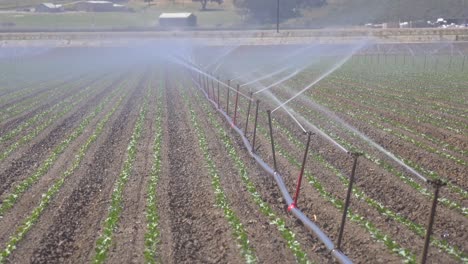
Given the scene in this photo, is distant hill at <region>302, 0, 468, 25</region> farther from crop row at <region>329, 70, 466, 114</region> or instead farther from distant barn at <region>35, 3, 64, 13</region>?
distant barn at <region>35, 3, 64, 13</region>

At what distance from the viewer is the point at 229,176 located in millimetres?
15336

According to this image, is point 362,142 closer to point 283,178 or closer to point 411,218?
point 283,178

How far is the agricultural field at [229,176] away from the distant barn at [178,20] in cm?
7669

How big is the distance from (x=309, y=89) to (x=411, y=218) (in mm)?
24468

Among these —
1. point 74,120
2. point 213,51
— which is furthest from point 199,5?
point 74,120

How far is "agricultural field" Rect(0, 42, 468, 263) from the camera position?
10.5 meters

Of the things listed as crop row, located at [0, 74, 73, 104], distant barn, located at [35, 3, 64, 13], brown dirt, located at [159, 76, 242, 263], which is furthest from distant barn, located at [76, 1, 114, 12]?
brown dirt, located at [159, 76, 242, 263]

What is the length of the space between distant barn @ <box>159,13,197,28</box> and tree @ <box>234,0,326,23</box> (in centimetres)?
1157

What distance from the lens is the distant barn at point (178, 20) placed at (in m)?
109

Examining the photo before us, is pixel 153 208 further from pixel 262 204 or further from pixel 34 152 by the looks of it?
pixel 34 152

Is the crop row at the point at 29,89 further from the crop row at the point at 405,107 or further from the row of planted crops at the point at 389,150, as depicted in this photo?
the crop row at the point at 405,107

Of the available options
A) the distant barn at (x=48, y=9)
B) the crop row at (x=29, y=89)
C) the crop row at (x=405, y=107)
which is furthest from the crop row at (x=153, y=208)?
the distant barn at (x=48, y=9)

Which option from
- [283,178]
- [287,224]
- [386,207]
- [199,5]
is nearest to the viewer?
[287,224]

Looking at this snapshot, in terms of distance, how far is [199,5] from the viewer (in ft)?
470
